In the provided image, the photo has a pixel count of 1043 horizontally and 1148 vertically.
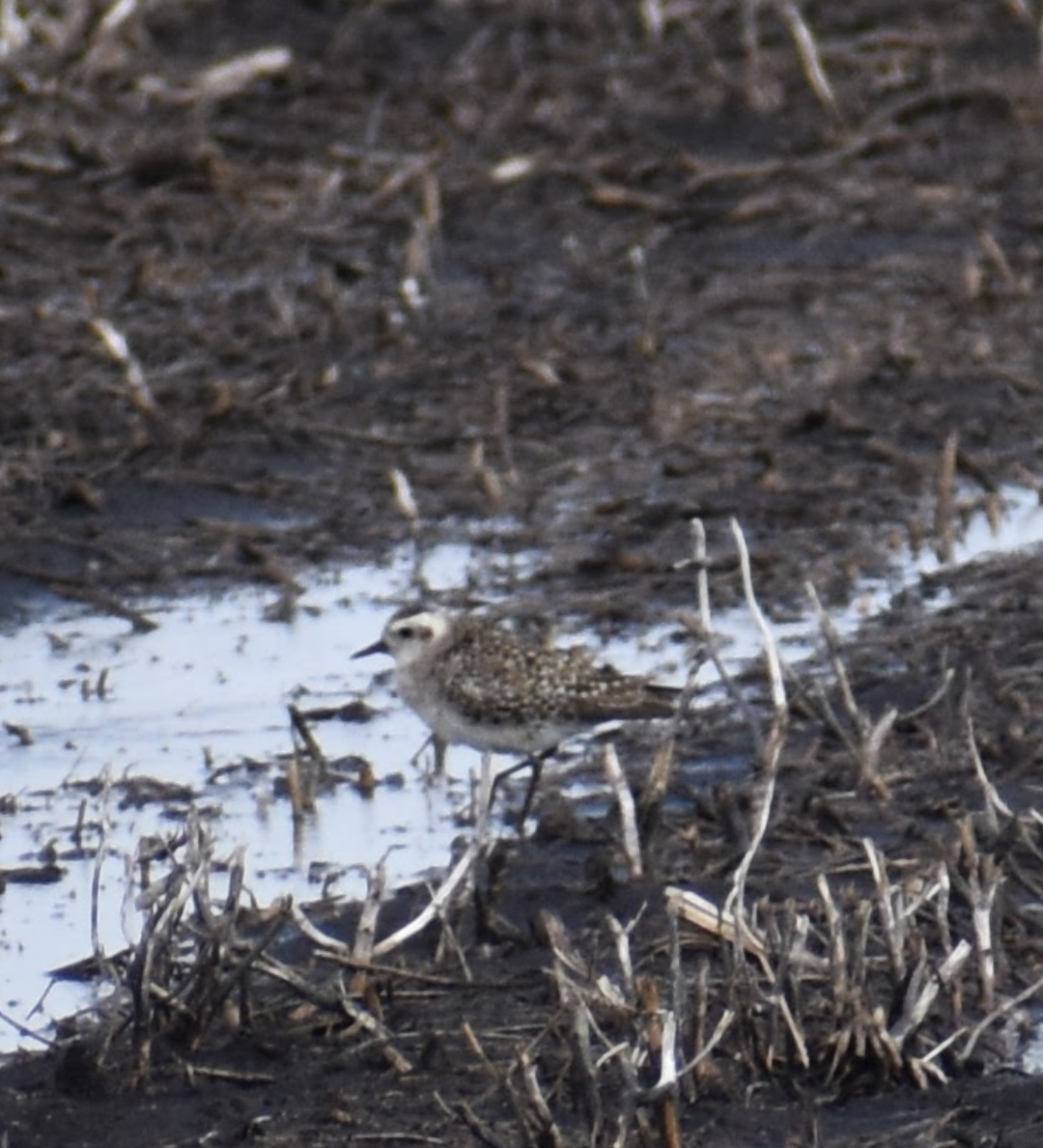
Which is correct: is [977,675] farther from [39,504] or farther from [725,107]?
[725,107]

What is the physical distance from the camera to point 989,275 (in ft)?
45.2

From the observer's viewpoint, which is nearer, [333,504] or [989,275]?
[333,504]

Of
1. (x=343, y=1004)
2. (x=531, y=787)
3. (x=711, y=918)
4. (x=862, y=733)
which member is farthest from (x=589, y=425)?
(x=343, y=1004)

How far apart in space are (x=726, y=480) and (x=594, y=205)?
380cm

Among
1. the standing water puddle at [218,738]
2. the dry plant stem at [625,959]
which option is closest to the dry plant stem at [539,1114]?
the dry plant stem at [625,959]

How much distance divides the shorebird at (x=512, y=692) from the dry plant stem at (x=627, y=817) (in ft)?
2.21

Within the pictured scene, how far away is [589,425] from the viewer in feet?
38.3

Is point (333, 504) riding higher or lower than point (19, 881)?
lower

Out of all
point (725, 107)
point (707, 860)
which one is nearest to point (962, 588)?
point (707, 860)

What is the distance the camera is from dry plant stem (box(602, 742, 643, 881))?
6648 millimetres

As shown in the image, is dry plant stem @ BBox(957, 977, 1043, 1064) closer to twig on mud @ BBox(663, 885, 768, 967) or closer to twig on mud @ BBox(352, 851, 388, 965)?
twig on mud @ BBox(663, 885, 768, 967)

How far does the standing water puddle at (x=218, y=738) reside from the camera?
721cm

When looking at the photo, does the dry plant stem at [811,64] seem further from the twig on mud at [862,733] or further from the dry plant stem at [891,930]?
the dry plant stem at [891,930]

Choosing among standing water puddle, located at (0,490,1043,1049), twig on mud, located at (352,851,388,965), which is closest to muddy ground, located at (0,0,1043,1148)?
twig on mud, located at (352,851,388,965)
